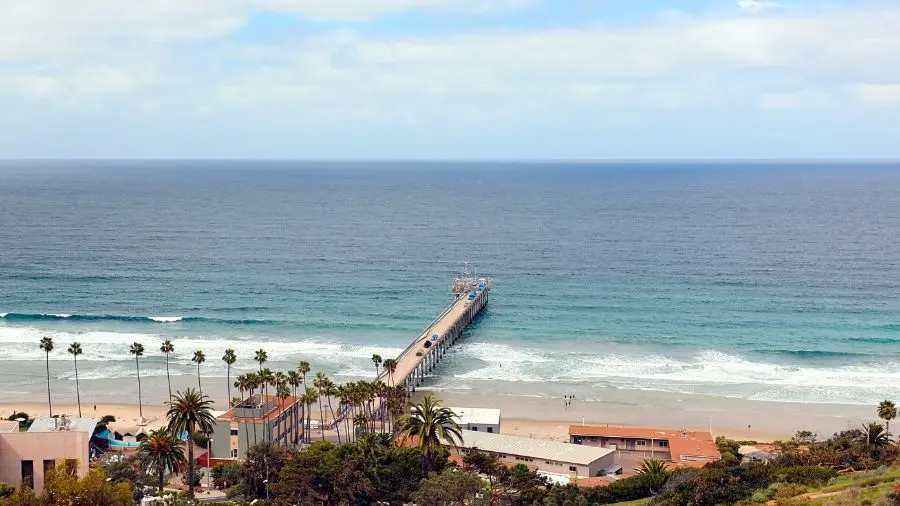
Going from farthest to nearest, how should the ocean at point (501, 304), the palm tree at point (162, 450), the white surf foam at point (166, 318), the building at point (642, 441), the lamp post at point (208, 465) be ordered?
the white surf foam at point (166, 318) < the ocean at point (501, 304) < the building at point (642, 441) < the lamp post at point (208, 465) < the palm tree at point (162, 450)

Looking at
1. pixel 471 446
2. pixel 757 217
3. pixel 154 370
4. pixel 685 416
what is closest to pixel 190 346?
pixel 154 370

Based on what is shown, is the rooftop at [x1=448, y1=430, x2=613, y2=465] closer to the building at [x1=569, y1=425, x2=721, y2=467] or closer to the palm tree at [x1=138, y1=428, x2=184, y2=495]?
the building at [x1=569, y1=425, x2=721, y2=467]

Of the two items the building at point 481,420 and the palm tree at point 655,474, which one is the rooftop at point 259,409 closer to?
the building at point 481,420

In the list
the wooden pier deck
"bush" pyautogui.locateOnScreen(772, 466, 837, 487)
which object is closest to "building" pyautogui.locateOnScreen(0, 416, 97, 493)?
the wooden pier deck

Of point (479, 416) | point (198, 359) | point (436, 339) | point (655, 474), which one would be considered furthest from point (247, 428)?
point (436, 339)

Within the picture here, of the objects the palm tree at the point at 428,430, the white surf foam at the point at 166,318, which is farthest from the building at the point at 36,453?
the white surf foam at the point at 166,318

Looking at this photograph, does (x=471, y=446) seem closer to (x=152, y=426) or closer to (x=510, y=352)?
(x=152, y=426)
